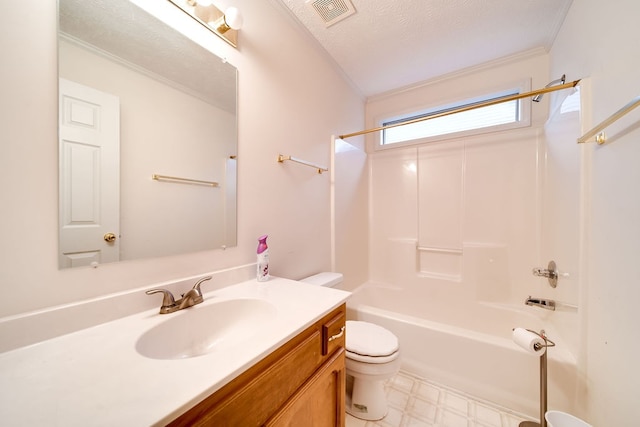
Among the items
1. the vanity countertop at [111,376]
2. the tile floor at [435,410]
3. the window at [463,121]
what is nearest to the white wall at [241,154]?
the vanity countertop at [111,376]

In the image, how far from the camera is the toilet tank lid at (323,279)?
143 centimetres

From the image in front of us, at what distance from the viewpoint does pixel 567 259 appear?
1.25 meters

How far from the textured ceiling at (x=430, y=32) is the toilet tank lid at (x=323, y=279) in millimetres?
1712

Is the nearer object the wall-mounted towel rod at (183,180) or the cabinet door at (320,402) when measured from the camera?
the cabinet door at (320,402)

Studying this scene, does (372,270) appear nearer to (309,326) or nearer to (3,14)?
(309,326)

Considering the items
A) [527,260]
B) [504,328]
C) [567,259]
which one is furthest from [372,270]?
[567,259]

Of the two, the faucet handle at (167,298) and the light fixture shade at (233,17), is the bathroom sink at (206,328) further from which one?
the light fixture shade at (233,17)

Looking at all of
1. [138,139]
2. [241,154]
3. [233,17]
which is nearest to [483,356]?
[241,154]

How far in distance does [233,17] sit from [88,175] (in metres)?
0.86

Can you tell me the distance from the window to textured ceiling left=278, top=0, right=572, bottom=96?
31cm

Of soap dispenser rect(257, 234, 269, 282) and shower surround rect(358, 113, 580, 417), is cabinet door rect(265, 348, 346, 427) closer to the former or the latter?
soap dispenser rect(257, 234, 269, 282)

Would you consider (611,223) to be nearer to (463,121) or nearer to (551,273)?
(551,273)

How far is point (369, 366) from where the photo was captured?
1174 mm

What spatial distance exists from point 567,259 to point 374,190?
1519 mm
